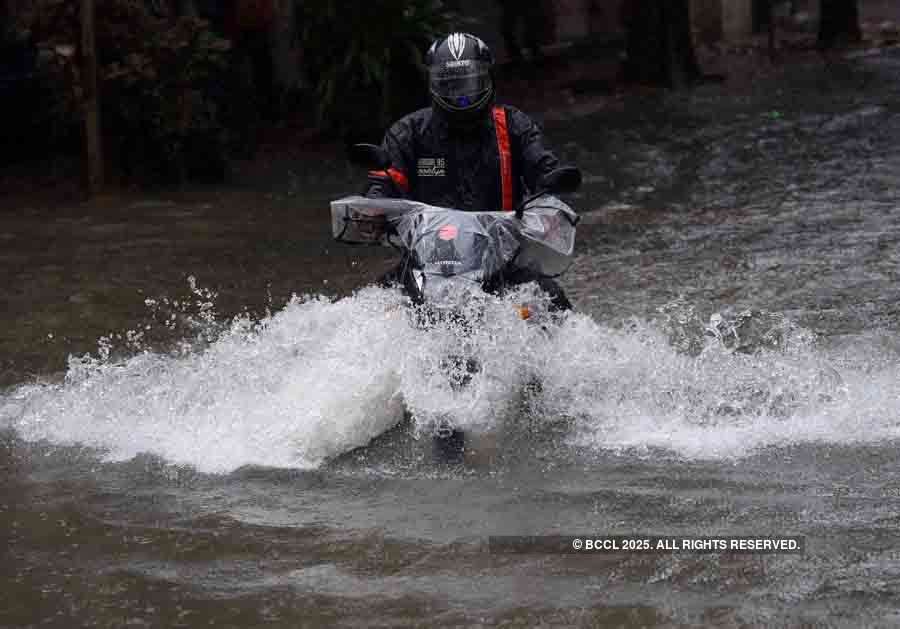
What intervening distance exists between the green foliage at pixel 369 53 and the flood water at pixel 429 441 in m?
5.42

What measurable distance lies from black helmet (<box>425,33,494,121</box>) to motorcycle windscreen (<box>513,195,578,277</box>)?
2.14 ft

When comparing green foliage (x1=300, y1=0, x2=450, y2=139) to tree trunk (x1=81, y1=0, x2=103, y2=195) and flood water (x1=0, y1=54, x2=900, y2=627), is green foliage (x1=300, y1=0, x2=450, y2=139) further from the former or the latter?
flood water (x1=0, y1=54, x2=900, y2=627)

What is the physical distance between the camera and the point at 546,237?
6609mm

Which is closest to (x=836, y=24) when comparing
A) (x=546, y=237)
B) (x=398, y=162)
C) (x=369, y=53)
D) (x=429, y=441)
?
(x=369, y=53)

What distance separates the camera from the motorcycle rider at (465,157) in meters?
7.12

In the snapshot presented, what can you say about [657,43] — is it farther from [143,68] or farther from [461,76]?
[461,76]

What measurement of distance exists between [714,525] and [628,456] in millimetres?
1004

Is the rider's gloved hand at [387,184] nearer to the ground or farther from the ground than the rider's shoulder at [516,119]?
nearer to the ground

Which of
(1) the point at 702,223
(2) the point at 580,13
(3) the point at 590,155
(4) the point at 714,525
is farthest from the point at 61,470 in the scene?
(2) the point at 580,13

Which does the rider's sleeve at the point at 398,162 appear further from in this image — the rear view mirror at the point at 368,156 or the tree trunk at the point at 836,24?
the tree trunk at the point at 836,24

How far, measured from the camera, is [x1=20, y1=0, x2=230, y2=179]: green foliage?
1336 centimetres

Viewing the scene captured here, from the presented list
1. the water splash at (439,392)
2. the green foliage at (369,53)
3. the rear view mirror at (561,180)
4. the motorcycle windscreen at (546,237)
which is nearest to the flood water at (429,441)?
the water splash at (439,392)

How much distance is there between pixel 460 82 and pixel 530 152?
51 cm

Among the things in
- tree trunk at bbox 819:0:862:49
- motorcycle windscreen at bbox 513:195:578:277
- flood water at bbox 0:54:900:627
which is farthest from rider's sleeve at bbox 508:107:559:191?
tree trunk at bbox 819:0:862:49
